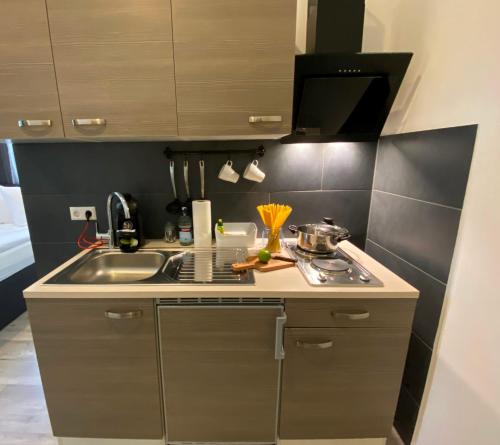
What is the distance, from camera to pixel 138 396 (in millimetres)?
1120

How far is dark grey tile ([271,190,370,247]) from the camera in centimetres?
155

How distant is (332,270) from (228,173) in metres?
0.73

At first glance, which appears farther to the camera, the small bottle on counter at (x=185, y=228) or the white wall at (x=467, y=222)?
the small bottle on counter at (x=185, y=228)

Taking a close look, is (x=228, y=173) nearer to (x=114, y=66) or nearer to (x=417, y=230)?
(x=114, y=66)

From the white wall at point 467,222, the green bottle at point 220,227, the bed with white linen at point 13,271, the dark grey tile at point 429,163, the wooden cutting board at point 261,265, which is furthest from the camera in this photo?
the bed with white linen at point 13,271

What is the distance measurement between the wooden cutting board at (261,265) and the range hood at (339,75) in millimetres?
659

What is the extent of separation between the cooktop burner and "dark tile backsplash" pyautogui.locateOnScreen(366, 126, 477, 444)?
0.24 metres

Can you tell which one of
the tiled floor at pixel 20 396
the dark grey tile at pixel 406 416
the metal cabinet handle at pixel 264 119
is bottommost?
the tiled floor at pixel 20 396

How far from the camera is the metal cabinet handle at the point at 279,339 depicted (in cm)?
101

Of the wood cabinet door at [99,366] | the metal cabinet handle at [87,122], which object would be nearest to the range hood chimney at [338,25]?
the metal cabinet handle at [87,122]

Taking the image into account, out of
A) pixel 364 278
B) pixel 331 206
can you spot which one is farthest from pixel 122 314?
pixel 331 206

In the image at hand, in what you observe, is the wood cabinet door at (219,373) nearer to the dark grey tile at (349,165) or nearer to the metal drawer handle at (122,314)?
the metal drawer handle at (122,314)

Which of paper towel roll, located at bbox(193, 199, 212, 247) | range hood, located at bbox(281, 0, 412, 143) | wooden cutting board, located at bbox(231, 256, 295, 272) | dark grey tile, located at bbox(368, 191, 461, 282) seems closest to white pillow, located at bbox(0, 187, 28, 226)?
paper towel roll, located at bbox(193, 199, 212, 247)

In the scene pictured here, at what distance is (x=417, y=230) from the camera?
3.88ft
